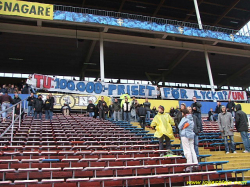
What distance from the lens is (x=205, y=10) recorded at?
89.0 ft

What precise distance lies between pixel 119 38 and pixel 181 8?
32.4 ft

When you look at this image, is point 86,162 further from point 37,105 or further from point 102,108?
point 102,108

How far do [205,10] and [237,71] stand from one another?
941 centimetres

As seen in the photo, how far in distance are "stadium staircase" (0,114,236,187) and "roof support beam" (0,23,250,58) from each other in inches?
427

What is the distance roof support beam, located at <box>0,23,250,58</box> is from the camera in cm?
1825

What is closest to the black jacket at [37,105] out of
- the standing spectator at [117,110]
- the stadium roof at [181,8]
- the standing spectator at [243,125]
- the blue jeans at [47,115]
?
the blue jeans at [47,115]

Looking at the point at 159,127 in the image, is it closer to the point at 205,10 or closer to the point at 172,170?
the point at 172,170

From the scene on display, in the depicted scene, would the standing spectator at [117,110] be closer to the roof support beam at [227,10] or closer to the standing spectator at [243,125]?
the standing spectator at [243,125]

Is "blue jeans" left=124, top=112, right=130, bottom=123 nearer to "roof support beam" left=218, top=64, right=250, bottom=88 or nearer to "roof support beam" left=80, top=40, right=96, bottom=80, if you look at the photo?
"roof support beam" left=80, top=40, right=96, bottom=80

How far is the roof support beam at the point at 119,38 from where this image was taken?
1825 centimetres

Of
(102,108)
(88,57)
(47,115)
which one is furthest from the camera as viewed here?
(88,57)

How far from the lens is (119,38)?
67.8ft

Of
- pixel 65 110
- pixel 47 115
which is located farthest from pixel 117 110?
pixel 65 110

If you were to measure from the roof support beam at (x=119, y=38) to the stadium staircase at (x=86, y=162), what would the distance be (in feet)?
35.6
